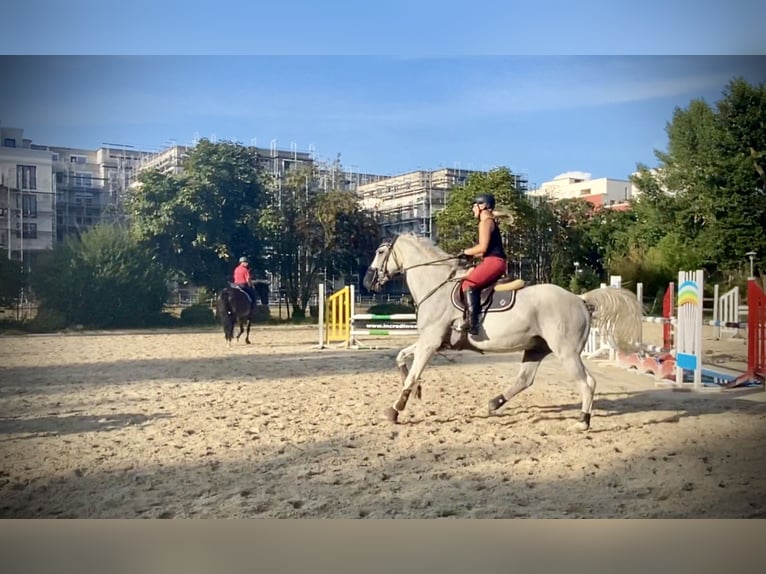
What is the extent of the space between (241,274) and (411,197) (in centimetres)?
113

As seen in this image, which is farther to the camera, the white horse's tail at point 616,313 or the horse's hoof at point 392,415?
the white horse's tail at point 616,313

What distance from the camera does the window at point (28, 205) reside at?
175 inches

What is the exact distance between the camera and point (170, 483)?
371 centimetres

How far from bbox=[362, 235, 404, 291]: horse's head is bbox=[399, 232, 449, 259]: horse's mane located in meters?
0.08

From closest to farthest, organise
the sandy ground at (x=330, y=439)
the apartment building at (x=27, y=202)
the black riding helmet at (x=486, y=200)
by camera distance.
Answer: the sandy ground at (x=330, y=439), the black riding helmet at (x=486, y=200), the apartment building at (x=27, y=202)

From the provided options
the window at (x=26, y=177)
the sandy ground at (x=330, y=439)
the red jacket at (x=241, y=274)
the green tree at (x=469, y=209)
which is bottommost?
the sandy ground at (x=330, y=439)

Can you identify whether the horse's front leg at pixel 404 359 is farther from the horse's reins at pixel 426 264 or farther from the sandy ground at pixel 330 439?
the horse's reins at pixel 426 264

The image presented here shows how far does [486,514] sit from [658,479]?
0.97m

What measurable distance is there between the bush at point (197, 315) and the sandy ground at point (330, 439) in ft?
0.27

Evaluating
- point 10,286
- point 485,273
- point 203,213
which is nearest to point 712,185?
point 485,273

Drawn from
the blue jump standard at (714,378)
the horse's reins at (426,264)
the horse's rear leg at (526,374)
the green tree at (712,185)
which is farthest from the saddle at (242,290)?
the blue jump standard at (714,378)

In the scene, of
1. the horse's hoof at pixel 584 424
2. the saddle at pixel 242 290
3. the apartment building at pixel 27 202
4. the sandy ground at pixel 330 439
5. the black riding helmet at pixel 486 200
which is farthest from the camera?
the apartment building at pixel 27 202

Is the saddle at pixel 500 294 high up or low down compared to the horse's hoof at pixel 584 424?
up
